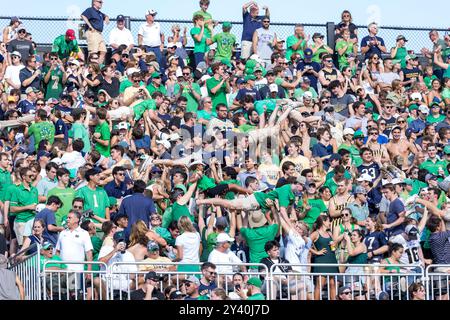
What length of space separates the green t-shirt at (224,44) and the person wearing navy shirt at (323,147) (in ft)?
16.0

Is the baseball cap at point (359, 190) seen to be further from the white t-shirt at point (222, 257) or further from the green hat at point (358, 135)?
the green hat at point (358, 135)

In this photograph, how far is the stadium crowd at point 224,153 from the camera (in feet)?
64.7

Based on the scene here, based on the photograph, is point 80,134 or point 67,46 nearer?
point 80,134

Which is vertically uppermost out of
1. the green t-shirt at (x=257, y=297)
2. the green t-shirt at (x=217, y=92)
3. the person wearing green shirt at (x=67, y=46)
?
the person wearing green shirt at (x=67, y=46)

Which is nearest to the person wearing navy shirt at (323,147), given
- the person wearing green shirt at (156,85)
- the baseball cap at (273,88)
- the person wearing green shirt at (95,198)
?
the baseball cap at (273,88)

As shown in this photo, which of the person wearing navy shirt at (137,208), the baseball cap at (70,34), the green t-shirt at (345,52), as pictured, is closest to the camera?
the person wearing navy shirt at (137,208)

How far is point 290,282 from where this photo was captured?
61.4ft

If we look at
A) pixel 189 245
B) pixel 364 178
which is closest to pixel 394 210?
pixel 364 178

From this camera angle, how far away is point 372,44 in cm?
2984

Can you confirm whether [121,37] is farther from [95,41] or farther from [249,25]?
[249,25]

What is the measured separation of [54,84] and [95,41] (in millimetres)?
2013

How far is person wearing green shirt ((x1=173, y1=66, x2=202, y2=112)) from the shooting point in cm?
2619
